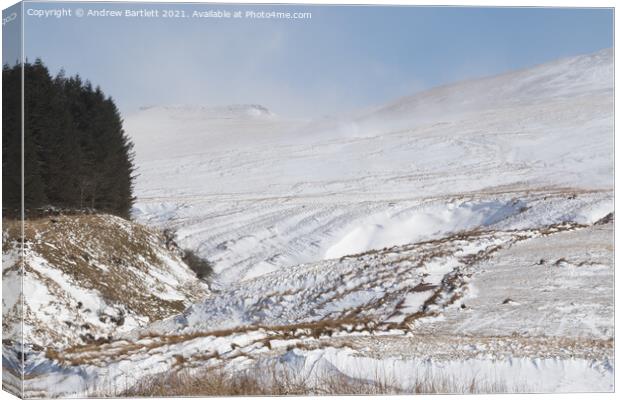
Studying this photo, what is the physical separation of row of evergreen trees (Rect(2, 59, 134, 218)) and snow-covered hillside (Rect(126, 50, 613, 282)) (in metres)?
0.30

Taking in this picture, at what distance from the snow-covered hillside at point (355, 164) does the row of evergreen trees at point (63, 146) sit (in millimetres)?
297

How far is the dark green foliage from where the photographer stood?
41.8ft

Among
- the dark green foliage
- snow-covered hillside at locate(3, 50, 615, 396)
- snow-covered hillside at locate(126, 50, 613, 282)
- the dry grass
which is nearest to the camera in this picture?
the dry grass

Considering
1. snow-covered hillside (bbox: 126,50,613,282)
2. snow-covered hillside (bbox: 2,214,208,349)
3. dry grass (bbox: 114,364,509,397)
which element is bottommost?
dry grass (bbox: 114,364,509,397)

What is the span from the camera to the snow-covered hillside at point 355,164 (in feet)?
40.9

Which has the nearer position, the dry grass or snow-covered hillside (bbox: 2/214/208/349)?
the dry grass

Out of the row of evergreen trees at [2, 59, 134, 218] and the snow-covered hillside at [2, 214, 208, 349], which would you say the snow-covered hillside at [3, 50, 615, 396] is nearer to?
the snow-covered hillside at [2, 214, 208, 349]

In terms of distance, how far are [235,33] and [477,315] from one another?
4.39 metres

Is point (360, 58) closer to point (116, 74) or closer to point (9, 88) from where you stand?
point (116, 74)

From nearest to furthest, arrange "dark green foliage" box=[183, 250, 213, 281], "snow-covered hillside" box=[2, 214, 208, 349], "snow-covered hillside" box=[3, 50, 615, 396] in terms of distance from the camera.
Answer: "snow-covered hillside" box=[2, 214, 208, 349], "snow-covered hillside" box=[3, 50, 615, 396], "dark green foliage" box=[183, 250, 213, 281]

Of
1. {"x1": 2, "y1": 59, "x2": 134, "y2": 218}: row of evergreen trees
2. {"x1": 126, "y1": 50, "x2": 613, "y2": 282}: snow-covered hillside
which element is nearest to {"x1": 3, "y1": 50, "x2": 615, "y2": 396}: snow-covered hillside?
{"x1": 126, "y1": 50, "x2": 613, "y2": 282}: snow-covered hillside

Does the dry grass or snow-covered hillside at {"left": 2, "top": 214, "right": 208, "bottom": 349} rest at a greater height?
snow-covered hillside at {"left": 2, "top": 214, "right": 208, "bottom": 349}

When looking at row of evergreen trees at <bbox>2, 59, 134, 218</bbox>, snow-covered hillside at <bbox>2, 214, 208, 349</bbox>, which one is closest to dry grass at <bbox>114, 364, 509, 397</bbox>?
snow-covered hillside at <bbox>2, 214, 208, 349</bbox>

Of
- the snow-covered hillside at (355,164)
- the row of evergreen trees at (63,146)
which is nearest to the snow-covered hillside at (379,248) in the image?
the snow-covered hillside at (355,164)
